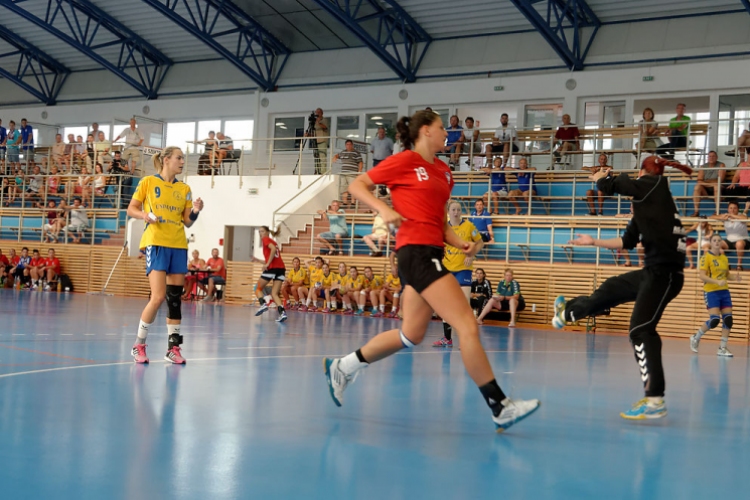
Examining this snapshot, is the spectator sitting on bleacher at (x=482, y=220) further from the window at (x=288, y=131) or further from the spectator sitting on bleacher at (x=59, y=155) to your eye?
the spectator sitting on bleacher at (x=59, y=155)

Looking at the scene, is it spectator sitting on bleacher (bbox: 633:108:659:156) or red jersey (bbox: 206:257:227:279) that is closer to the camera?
spectator sitting on bleacher (bbox: 633:108:659:156)

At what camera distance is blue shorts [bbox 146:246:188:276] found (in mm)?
8234

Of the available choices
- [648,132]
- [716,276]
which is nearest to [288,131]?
[648,132]

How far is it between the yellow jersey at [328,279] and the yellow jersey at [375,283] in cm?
102

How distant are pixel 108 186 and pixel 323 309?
11583 millimetres

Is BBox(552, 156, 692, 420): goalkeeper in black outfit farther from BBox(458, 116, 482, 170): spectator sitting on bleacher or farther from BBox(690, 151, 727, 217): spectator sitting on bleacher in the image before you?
BBox(458, 116, 482, 170): spectator sitting on bleacher

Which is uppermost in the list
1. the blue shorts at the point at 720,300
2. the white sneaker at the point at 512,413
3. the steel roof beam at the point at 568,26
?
the steel roof beam at the point at 568,26

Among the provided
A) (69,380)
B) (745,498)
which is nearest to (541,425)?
(745,498)

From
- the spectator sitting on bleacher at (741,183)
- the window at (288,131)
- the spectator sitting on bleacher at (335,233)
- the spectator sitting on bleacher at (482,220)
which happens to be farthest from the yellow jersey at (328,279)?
the window at (288,131)

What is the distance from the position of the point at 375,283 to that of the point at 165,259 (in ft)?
42.0

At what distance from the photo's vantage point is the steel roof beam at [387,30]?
25578mm

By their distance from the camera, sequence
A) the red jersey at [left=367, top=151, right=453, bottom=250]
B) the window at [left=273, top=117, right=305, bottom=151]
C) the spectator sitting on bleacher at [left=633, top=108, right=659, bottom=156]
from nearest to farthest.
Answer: the red jersey at [left=367, top=151, right=453, bottom=250] < the spectator sitting on bleacher at [left=633, top=108, right=659, bottom=156] < the window at [left=273, top=117, right=305, bottom=151]

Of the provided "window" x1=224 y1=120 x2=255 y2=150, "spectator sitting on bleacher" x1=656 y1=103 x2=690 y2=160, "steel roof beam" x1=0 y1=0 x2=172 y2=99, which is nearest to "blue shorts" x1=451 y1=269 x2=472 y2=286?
"spectator sitting on bleacher" x1=656 y1=103 x2=690 y2=160

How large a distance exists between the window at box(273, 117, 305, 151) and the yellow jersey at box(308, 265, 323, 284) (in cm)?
950
